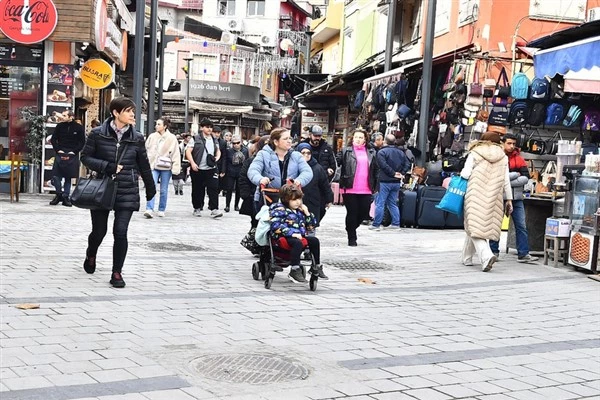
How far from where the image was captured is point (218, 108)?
184 ft

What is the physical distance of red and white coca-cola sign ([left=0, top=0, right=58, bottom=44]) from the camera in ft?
59.5

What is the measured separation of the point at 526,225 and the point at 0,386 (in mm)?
9347

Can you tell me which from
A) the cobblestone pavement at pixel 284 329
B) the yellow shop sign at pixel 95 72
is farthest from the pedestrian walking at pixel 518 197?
the yellow shop sign at pixel 95 72

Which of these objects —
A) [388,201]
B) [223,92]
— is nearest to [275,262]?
[388,201]

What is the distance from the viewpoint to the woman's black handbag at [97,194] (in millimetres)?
8195

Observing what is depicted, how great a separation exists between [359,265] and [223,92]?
4688 centimetres

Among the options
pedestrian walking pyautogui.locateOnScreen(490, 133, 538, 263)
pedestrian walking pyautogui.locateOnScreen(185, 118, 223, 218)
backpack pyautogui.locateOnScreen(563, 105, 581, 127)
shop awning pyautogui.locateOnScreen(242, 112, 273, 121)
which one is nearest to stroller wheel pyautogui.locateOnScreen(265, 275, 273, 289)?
pedestrian walking pyautogui.locateOnScreen(490, 133, 538, 263)

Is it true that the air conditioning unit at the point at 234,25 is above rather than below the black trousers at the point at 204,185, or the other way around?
above

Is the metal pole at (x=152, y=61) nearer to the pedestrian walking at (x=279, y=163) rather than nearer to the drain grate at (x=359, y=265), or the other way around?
the drain grate at (x=359, y=265)

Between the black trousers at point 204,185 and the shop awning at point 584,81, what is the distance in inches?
276

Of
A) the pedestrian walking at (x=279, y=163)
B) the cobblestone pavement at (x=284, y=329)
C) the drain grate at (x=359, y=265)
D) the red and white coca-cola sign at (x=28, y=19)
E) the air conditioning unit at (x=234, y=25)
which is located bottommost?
the drain grate at (x=359, y=265)

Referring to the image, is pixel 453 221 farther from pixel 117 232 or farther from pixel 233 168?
pixel 117 232

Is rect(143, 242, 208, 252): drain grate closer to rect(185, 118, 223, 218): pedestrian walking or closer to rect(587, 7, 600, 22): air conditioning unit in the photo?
rect(185, 118, 223, 218): pedestrian walking

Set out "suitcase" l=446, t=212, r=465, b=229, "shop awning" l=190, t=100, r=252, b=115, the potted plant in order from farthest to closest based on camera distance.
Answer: "shop awning" l=190, t=100, r=252, b=115 → the potted plant → "suitcase" l=446, t=212, r=465, b=229
